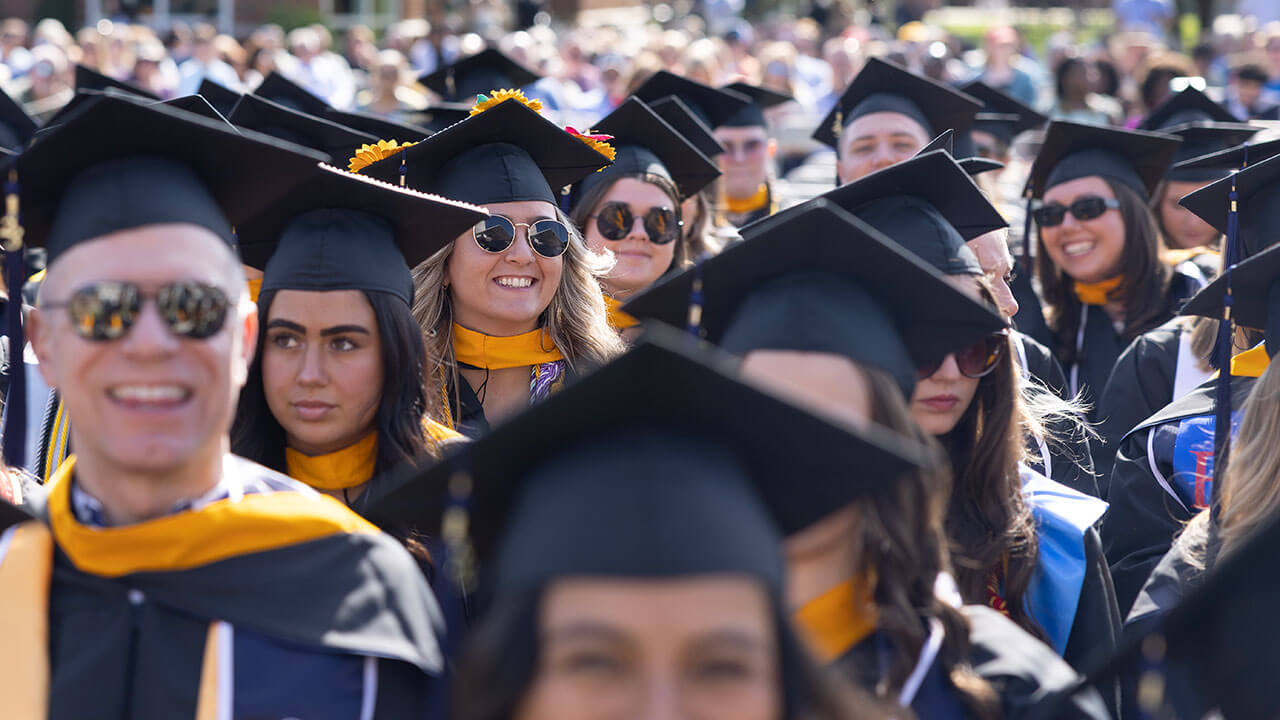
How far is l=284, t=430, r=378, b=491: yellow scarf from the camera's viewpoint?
3.63 m

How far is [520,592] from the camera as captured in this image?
6.39 ft

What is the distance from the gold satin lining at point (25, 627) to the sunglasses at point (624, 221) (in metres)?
3.76

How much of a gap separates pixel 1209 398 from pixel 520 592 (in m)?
3.11

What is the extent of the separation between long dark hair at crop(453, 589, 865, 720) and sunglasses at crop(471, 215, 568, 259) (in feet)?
9.58

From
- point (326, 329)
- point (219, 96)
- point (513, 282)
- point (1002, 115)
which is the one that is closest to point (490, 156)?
point (513, 282)

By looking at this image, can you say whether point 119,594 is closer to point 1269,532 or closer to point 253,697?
point 253,697

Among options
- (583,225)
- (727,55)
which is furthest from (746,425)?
(727,55)

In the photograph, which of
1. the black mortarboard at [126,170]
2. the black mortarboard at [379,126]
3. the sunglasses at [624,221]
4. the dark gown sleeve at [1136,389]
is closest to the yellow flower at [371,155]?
the black mortarboard at [379,126]

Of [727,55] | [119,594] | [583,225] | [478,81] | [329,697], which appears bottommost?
[329,697]

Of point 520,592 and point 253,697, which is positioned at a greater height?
point 520,592

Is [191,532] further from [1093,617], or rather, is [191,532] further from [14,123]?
[14,123]

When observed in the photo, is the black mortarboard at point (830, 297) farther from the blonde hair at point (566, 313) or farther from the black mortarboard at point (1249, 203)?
the black mortarboard at point (1249, 203)

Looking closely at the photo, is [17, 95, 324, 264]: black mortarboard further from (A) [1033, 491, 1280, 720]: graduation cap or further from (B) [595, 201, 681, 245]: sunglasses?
(B) [595, 201, 681, 245]: sunglasses

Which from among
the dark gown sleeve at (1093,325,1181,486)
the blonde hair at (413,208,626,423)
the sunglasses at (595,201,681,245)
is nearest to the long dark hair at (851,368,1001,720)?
the blonde hair at (413,208,626,423)
